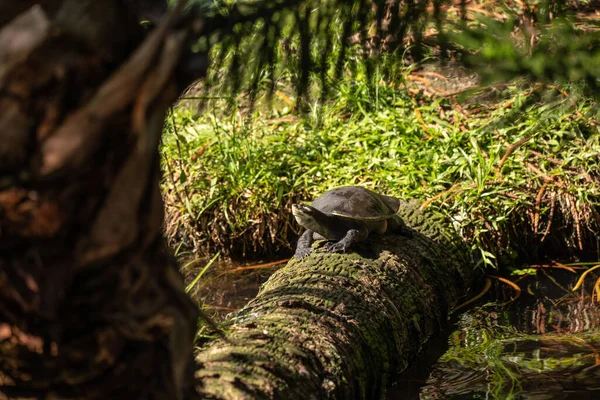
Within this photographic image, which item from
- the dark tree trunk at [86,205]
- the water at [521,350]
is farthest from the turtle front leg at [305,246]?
the dark tree trunk at [86,205]

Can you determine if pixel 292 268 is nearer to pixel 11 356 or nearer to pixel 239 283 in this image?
pixel 239 283

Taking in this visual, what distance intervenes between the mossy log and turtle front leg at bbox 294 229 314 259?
5 cm

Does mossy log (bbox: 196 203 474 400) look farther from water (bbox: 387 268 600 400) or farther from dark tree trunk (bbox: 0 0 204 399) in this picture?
dark tree trunk (bbox: 0 0 204 399)

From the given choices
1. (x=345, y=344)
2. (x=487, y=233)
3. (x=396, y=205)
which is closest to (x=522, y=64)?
(x=345, y=344)

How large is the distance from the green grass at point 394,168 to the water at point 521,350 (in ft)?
0.96

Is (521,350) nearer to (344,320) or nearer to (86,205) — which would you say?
(344,320)

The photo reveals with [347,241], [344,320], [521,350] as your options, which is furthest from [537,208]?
[344,320]

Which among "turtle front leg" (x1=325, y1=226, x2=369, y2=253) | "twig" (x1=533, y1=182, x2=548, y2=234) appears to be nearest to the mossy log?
"turtle front leg" (x1=325, y1=226, x2=369, y2=253)

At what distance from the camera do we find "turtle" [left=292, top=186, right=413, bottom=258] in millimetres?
3801

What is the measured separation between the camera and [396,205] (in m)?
4.11

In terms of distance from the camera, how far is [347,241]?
372 centimetres

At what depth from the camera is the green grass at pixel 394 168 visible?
4586mm

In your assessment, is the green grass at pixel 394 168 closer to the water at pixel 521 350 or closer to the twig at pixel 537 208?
the twig at pixel 537 208

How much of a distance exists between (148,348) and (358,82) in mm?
4094
